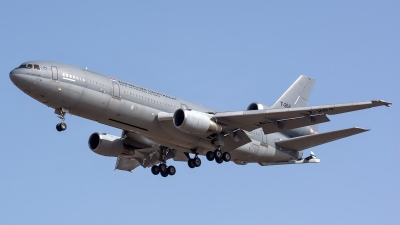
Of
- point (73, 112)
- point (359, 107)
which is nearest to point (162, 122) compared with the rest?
point (73, 112)

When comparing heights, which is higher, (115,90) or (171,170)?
(115,90)

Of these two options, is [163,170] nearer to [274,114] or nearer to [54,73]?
[274,114]

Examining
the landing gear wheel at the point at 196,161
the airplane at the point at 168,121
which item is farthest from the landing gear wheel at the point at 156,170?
the landing gear wheel at the point at 196,161

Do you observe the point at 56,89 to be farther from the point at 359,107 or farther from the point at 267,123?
the point at 359,107

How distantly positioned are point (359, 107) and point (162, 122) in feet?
39.6

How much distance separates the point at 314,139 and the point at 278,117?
5.11 meters

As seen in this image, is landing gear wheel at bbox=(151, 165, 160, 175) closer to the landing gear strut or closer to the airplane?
the airplane

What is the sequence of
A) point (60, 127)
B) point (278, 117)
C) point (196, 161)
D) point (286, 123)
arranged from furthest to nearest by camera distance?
1. point (196, 161)
2. point (286, 123)
3. point (278, 117)
4. point (60, 127)

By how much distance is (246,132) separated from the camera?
54312 mm

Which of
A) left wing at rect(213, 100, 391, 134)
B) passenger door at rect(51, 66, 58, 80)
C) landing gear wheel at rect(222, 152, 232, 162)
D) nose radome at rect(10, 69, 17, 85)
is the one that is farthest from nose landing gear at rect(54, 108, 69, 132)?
landing gear wheel at rect(222, 152, 232, 162)

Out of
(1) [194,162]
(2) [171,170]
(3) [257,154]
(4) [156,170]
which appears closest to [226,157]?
(1) [194,162]

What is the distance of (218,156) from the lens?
5244 cm

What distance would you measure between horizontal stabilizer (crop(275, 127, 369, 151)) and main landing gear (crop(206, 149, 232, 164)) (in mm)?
5132

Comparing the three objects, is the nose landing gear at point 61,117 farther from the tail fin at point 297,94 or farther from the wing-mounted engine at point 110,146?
the tail fin at point 297,94
